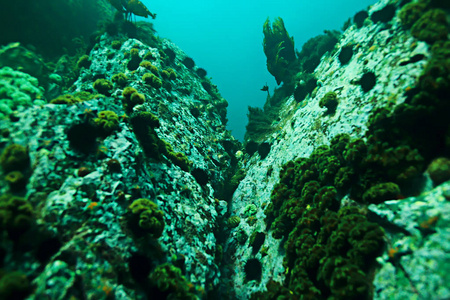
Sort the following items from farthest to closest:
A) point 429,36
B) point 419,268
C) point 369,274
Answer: point 429,36 → point 369,274 → point 419,268

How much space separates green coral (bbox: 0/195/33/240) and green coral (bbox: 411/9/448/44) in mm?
16568

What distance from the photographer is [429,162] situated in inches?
282

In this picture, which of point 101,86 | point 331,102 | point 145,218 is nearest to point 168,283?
point 145,218

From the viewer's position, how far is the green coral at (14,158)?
7.09 m

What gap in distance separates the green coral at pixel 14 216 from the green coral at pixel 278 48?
28.9 metres

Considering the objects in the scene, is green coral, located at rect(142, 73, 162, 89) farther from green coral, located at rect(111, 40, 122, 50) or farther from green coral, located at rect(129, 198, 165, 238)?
green coral, located at rect(129, 198, 165, 238)

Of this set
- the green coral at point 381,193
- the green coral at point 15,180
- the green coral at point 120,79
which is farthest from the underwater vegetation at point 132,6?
the green coral at point 381,193

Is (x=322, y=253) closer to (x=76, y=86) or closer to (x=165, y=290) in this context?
(x=165, y=290)

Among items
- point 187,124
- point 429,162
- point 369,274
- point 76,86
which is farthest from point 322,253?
point 76,86

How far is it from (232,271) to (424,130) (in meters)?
12.3

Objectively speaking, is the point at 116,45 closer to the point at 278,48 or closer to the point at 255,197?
the point at 278,48

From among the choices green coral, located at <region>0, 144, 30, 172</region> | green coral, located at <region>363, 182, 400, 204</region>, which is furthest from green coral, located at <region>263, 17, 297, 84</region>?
green coral, located at <region>0, 144, 30, 172</region>

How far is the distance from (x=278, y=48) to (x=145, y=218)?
2944 cm

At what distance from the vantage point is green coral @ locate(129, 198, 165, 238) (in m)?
8.03
